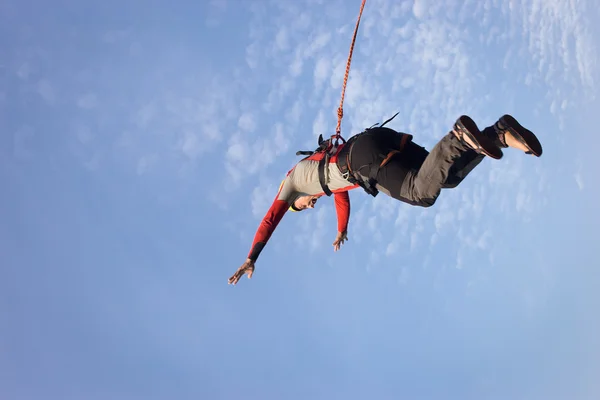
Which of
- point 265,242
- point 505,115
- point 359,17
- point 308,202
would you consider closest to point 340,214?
point 308,202

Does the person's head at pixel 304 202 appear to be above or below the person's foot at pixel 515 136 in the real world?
above

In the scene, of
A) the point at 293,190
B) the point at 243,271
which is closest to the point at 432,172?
the point at 293,190

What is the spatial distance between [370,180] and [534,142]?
2.37 m

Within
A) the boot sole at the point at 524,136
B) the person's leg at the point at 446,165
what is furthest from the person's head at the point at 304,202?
the boot sole at the point at 524,136

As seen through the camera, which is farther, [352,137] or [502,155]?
[352,137]

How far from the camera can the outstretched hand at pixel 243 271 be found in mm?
7746

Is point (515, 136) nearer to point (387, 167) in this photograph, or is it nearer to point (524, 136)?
point (524, 136)

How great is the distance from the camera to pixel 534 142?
5.23m

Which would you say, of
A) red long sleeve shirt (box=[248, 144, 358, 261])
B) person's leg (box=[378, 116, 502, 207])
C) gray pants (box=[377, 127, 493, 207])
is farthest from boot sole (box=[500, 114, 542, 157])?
red long sleeve shirt (box=[248, 144, 358, 261])

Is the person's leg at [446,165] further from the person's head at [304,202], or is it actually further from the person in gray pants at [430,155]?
the person's head at [304,202]

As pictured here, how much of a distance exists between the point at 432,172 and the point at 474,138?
0.78m

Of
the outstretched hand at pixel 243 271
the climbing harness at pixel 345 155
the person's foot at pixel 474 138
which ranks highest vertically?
the climbing harness at pixel 345 155

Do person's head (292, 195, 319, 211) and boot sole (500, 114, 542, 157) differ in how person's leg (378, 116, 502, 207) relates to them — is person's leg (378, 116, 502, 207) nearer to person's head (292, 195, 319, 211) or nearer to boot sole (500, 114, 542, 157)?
boot sole (500, 114, 542, 157)

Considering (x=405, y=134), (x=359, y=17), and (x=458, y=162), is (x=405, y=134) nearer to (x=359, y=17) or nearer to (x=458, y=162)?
(x=458, y=162)
